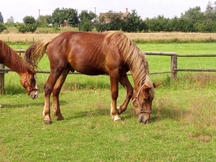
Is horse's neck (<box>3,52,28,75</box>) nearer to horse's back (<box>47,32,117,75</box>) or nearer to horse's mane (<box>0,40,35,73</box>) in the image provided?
horse's mane (<box>0,40,35,73</box>)

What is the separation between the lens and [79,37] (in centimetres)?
663

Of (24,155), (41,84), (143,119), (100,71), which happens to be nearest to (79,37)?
(100,71)

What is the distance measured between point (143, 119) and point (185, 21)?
57098mm

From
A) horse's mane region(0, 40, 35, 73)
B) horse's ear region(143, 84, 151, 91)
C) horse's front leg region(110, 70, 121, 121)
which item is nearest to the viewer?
horse's ear region(143, 84, 151, 91)

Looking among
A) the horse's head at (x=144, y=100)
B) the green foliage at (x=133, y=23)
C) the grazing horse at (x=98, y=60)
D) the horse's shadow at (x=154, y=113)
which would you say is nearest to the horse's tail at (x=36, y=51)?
the grazing horse at (x=98, y=60)

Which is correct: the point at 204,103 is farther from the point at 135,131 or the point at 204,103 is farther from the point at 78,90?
the point at 78,90

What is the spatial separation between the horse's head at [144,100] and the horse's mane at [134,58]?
0.19 m

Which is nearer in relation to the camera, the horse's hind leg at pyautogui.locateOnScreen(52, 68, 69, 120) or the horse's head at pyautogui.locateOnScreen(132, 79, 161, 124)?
the horse's head at pyautogui.locateOnScreen(132, 79, 161, 124)

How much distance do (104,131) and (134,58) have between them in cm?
143

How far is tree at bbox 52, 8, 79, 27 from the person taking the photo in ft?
254

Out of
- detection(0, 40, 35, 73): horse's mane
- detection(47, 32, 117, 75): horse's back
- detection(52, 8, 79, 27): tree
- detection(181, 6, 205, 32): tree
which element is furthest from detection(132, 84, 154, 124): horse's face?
detection(181, 6, 205, 32): tree

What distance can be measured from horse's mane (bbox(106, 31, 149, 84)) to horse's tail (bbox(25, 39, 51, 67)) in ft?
4.87

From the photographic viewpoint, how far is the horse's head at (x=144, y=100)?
586cm

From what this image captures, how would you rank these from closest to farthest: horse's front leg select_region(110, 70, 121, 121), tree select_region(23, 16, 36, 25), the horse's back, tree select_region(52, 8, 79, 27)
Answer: horse's front leg select_region(110, 70, 121, 121)
the horse's back
tree select_region(23, 16, 36, 25)
tree select_region(52, 8, 79, 27)
